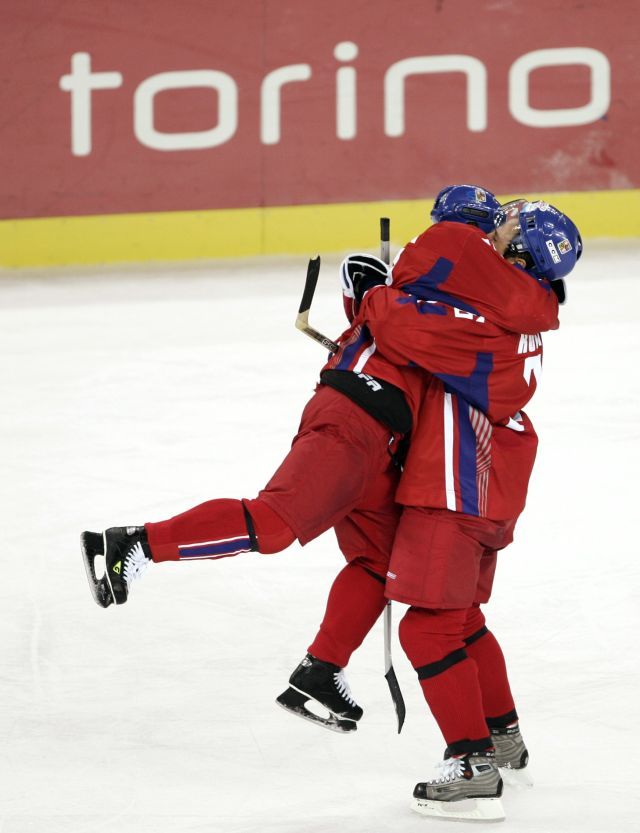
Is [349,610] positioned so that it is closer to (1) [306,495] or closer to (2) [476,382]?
(1) [306,495]

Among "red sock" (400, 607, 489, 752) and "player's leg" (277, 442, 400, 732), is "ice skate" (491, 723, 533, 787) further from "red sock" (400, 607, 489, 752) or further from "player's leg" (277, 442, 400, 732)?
"player's leg" (277, 442, 400, 732)

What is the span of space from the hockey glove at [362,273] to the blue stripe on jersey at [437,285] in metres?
0.12

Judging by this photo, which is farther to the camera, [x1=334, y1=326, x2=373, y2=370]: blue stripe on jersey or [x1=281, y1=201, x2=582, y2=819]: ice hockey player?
[x1=334, y1=326, x2=373, y2=370]: blue stripe on jersey

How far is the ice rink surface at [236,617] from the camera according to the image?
2336 millimetres

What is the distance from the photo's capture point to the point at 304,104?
674 centimetres

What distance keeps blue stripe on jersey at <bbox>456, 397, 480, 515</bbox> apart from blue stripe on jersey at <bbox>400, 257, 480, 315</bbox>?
0.19 metres

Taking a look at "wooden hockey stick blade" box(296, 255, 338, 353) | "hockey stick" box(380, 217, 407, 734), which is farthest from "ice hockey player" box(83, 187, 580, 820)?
"hockey stick" box(380, 217, 407, 734)

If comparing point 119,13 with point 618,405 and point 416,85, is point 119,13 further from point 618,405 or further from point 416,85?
point 618,405

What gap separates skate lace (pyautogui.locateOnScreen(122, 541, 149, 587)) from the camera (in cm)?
223

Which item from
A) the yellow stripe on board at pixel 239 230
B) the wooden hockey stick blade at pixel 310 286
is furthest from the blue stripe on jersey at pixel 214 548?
the yellow stripe on board at pixel 239 230

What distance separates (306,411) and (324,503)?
0.22 metres

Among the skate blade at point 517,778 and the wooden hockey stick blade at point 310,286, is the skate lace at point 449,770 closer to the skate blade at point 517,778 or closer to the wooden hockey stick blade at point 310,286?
the skate blade at point 517,778

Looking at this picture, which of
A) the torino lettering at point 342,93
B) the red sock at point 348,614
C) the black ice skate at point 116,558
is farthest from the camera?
the torino lettering at point 342,93

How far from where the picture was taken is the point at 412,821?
88.0 inches
